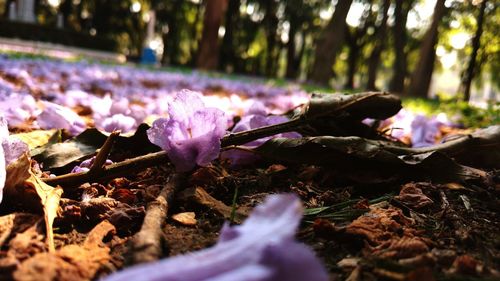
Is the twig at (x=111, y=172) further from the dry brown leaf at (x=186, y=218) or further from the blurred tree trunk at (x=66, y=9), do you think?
the blurred tree trunk at (x=66, y=9)

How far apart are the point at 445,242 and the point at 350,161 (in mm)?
459

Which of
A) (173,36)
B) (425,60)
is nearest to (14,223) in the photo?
(425,60)

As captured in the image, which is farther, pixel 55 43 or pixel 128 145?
pixel 55 43

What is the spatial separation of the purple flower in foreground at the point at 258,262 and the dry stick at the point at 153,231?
188 mm

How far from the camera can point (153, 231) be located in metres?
0.92

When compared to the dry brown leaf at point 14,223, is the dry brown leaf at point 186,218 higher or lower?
lower

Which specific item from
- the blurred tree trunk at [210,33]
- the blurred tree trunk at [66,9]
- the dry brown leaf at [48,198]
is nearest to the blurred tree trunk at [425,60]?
the blurred tree trunk at [210,33]

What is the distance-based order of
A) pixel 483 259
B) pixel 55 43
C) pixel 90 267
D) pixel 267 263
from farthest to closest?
pixel 55 43, pixel 483 259, pixel 90 267, pixel 267 263

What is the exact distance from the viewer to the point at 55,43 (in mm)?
19062

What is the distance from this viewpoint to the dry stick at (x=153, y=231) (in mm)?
809

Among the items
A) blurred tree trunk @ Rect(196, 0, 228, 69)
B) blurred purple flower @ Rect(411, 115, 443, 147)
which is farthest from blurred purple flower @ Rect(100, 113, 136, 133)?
blurred tree trunk @ Rect(196, 0, 228, 69)

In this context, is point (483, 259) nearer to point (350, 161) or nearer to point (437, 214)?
point (437, 214)

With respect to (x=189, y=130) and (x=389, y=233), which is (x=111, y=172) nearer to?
(x=189, y=130)

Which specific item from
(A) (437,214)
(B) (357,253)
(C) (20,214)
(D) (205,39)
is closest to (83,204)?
(C) (20,214)
